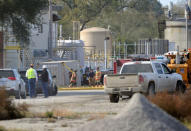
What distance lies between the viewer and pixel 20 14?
95.8ft

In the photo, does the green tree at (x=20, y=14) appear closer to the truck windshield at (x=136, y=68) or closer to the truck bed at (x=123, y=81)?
the truck windshield at (x=136, y=68)

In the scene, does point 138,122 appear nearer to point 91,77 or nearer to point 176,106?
point 176,106

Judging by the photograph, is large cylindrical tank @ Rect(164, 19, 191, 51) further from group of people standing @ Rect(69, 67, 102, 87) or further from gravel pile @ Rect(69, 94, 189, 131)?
gravel pile @ Rect(69, 94, 189, 131)

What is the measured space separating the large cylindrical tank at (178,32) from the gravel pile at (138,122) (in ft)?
188

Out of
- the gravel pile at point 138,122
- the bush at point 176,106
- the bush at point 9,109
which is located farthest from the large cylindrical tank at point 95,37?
the gravel pile at point 138,122

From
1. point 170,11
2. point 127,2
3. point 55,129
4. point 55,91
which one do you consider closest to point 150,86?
point 55,91

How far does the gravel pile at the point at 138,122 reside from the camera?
32.5 feet

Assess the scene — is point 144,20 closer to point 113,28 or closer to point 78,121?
point 113,28

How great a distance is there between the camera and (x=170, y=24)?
68312mm

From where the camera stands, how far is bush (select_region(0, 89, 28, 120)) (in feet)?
50.4

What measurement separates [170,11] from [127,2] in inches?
1350

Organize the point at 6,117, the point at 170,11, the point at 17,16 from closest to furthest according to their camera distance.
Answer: the point at 6,117
the point at 17,16
the point at 170,11

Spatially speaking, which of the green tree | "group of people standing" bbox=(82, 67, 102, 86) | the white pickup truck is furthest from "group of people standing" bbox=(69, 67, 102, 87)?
the white pickup truck

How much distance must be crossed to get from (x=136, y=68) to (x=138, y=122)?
14.9 metres
